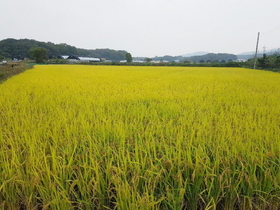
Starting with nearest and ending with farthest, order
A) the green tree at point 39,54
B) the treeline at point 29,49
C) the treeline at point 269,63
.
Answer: the treeline at point 269,63
the green tree at point 39,54
the treeline at point 29,49

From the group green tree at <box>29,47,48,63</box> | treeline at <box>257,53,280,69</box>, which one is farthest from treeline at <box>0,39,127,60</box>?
treeline at <box>257,53,280,69</box>

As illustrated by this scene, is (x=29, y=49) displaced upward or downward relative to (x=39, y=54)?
upward

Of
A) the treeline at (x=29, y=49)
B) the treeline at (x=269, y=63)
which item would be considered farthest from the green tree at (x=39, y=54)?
the treeline at (x=269, y=63)

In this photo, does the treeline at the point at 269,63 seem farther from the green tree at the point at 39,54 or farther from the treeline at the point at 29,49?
the treeline at the point at 29,49

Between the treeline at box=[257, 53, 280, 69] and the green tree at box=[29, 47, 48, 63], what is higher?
the green tree at box=[29, 47, 48, 63]

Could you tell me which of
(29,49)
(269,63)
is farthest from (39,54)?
(269,63)

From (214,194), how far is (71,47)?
85.7m

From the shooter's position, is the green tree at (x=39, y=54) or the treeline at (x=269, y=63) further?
the green tree at (x=39, y=54)

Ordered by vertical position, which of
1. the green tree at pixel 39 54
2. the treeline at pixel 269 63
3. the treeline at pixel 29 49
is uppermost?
the treeline at pixel 29 49

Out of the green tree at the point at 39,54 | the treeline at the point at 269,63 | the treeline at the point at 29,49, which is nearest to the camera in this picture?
the treeline at the point at 269,63

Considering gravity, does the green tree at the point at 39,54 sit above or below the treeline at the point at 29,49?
below

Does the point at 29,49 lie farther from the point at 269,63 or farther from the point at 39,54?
the point at 269,63

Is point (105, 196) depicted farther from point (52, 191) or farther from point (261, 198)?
point (261, 198)

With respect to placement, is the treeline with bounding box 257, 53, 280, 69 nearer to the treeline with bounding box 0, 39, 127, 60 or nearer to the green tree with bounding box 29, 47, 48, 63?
the green tree with bounding box 29, 47, 48, 63
